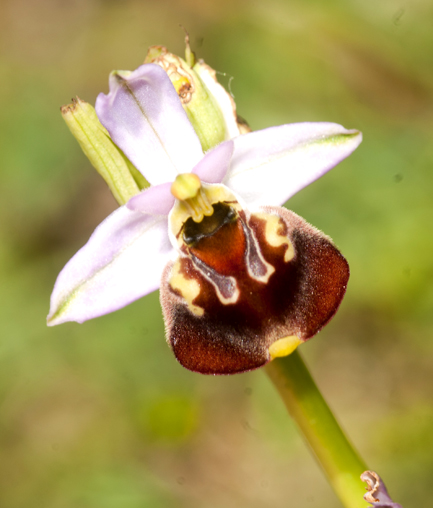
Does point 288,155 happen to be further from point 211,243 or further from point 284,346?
point 284,346

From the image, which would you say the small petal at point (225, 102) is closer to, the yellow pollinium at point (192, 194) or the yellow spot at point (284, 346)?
the yellow pollinium at point (192, 194)

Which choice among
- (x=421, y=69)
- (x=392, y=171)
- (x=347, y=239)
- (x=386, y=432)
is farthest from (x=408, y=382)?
(x=421, y=69)

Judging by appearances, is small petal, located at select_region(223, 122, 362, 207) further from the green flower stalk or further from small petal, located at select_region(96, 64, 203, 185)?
small petal, located at select_region(96, 64, 203, 185)

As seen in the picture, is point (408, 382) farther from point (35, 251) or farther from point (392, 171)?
point (35, 251)

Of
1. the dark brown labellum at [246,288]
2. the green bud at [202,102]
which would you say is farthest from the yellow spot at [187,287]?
the green bud at [202,102]

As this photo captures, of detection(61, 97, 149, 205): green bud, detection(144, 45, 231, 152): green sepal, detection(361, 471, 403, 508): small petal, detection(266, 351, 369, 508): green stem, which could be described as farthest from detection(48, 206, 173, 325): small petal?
detection(361, 471, 403, 508): small petal

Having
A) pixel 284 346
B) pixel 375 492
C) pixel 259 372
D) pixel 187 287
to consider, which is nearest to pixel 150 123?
pixel 187 287
